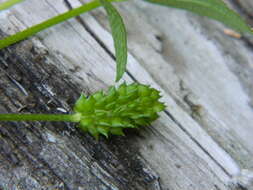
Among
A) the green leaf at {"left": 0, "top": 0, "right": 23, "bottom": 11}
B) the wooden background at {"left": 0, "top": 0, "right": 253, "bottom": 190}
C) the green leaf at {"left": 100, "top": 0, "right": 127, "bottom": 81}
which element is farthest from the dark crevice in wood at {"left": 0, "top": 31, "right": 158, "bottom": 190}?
the green leaf at {"left": 100, "top": 0, "right": 127, "bottom": 81}

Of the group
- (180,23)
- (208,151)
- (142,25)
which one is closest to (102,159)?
(208,151)

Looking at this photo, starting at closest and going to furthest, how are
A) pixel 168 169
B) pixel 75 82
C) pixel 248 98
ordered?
pixel 168 169 < pixel 75 82 < pixel 248 98

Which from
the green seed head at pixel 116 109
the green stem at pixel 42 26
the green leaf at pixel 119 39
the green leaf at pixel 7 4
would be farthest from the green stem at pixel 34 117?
the green leaf at pixel 7 4

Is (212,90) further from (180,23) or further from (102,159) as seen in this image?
(102,159)

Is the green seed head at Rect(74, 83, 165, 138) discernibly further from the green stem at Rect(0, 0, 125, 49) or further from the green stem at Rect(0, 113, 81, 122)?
the green stem at Rect(0, 0, 125, 49)

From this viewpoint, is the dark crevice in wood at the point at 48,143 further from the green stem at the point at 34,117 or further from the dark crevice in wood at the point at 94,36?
the dark crevice in wood at the point at 94,36
